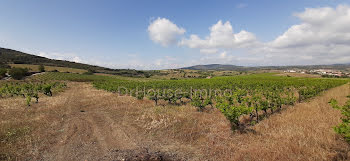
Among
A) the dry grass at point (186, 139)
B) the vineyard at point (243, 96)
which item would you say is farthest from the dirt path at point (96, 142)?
the vineyard at point (243, 96)

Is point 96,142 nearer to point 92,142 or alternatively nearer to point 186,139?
point 92,142

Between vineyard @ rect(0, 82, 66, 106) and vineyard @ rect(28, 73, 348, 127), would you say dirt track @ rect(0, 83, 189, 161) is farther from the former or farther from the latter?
vineyard @ rect(0, 82, 66, 106)

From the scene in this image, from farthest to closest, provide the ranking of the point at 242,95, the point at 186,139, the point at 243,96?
the point at 243,96, the point at 242,95, the point at 186,139

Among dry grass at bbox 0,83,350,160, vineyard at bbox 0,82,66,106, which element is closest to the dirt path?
dry grass at bbox 0,83,350,160

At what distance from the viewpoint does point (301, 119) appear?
32.7 feet

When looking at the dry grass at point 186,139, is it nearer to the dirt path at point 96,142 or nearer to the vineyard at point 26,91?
the dirt path at point 96,142

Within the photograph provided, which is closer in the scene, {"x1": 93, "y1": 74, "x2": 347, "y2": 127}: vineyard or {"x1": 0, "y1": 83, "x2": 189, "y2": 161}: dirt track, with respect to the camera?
{"x1": 0, "y1": 83, "x2": 189, "y2": 161}: dirt track

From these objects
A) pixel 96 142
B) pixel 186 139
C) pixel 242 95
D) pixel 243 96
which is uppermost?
pixel 242 95

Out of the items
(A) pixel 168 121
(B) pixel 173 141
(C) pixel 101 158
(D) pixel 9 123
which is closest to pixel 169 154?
(B) pixel 173 141

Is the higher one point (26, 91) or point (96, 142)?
point (96, 142)

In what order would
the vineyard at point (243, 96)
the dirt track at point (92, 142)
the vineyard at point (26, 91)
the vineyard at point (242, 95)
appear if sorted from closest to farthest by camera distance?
the dirt track at point (92, 142) → the vineyard at point (243, 96) → the vineyard at point (242, 95) → the vineyard at point (26, 91)

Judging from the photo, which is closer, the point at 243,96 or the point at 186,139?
the point at 186,139

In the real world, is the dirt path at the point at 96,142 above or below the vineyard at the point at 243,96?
below

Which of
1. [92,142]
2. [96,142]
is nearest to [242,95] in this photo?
[96,142]
